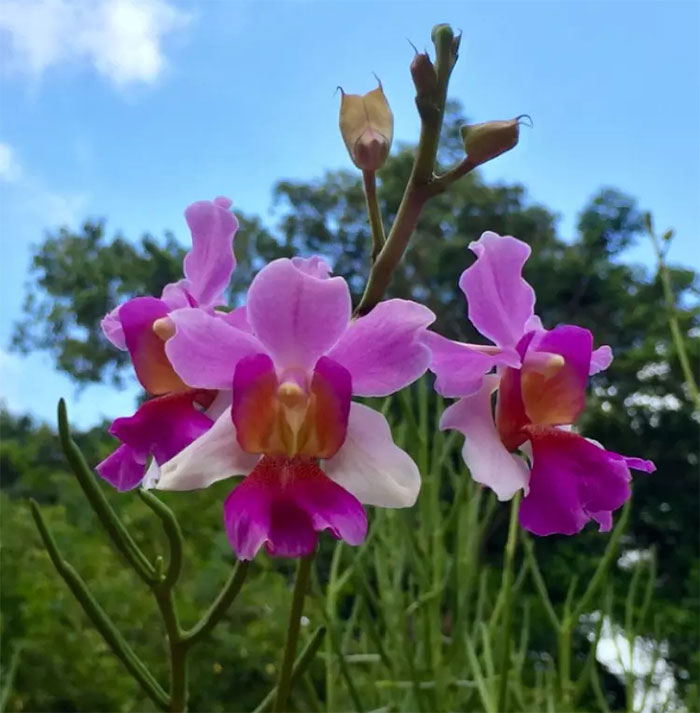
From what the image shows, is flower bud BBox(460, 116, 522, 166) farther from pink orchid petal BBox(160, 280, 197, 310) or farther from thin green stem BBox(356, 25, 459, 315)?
pink orchid petal BBox(160, 280, 197, 310)

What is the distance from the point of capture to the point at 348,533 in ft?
1.08

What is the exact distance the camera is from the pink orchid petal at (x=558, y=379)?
1.28ft

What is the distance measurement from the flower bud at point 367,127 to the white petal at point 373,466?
0.40ft

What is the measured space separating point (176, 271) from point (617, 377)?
266 cm

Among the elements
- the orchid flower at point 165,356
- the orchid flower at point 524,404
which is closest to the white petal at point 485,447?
the orchid flower at point 524,404

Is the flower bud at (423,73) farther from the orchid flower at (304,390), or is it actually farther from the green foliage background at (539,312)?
the green foliage background at (539,312)

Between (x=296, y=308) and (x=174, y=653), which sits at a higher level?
(x=296, y=308)

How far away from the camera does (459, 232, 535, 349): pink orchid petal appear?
39 centimetres

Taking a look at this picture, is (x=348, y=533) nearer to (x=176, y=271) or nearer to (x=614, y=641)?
(x=614, y=641)

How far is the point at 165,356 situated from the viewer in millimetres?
392

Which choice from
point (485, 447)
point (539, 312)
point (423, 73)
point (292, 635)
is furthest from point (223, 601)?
point (539, 312)

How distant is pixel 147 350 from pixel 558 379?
0.18 m

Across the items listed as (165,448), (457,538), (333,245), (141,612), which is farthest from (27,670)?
(333,245)

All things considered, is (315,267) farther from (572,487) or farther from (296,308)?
(572,487)
